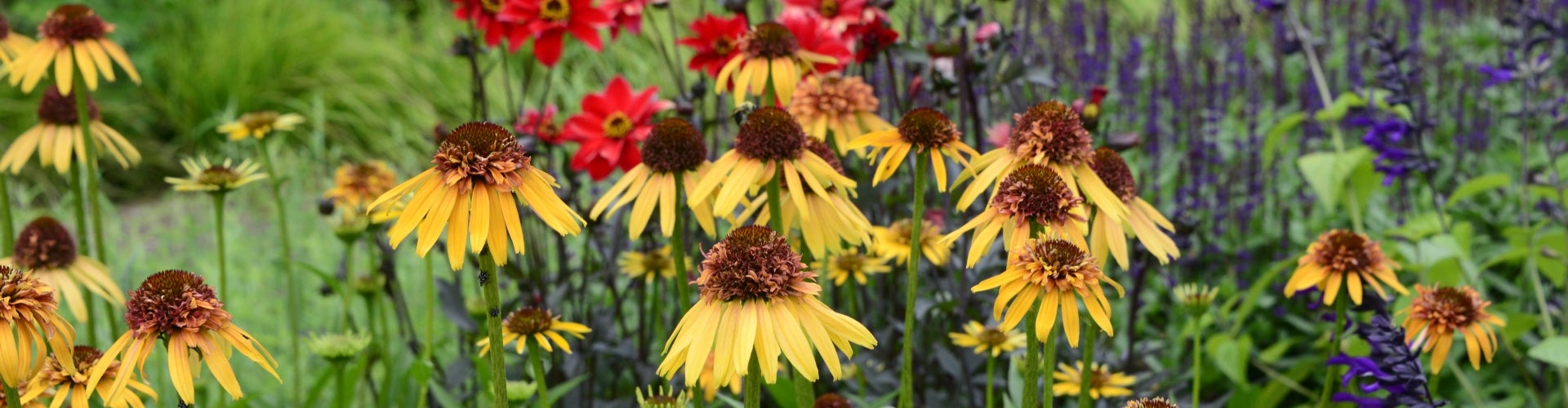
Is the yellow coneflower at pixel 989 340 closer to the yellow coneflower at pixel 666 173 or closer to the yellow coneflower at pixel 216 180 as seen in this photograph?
the yellow coneflower at pixel 666 173

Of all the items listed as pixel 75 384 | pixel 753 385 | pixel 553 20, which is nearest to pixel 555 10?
pixel 553 20

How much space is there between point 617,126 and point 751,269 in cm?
104

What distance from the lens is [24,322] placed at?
3.48 feet

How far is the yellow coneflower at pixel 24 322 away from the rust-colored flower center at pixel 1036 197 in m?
0.86

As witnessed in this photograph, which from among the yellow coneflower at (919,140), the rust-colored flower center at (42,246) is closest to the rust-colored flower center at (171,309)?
the yellow coneflower at (919,140)

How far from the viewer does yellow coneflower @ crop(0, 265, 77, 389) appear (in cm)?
102

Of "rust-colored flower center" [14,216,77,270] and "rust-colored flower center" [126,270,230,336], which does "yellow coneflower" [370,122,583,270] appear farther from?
"rust-colored flower center" [14,216,77,270]

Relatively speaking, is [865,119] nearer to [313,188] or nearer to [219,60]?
[313,188]

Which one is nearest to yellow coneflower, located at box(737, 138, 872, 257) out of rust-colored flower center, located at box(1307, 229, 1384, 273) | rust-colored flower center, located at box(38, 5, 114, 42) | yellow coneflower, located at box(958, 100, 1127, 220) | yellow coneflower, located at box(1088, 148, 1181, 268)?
yellow coneflower, located at box(958, 100, 1127, 220)

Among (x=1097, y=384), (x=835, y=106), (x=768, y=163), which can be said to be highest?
(x=835, y=106)

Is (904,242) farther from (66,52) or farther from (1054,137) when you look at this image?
(66,52)

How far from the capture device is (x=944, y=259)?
1.91m

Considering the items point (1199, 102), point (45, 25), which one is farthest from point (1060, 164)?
point (1199, 102)

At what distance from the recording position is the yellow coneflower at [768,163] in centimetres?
129
